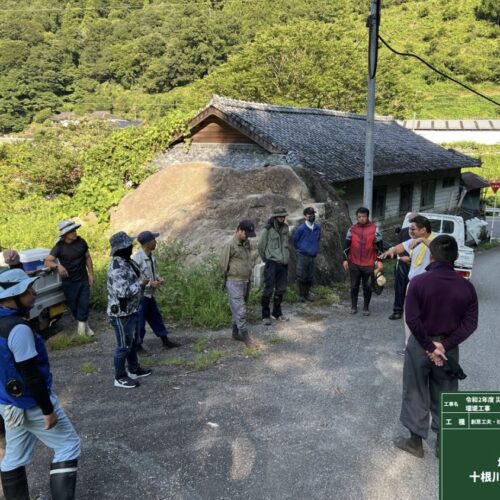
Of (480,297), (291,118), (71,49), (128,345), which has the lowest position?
(480,297)

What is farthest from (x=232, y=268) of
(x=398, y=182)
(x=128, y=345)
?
(x=398, y=182)

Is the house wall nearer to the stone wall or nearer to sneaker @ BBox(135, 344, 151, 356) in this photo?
the stone wall

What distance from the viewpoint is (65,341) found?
6.86 m

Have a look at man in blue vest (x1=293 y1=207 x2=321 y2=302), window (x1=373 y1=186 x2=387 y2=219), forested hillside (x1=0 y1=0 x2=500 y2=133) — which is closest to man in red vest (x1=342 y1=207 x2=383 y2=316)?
man in blue vest (x1=293 y1=207 x2=321 y2=302)

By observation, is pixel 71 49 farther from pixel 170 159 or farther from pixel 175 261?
pixel 175 261

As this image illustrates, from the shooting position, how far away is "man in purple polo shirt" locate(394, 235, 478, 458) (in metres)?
3.71

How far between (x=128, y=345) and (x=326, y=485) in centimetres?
261

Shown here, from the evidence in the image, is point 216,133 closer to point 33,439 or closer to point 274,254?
point 274,254

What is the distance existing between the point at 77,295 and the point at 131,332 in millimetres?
2033

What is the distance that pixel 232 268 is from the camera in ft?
20.9

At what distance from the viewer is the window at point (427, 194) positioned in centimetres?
2223

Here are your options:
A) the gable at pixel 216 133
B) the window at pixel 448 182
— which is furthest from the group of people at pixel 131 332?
the window at pixel 448 182

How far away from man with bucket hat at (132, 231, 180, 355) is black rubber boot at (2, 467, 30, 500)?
2.87 meters

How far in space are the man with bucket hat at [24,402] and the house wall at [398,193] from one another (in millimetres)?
12685
